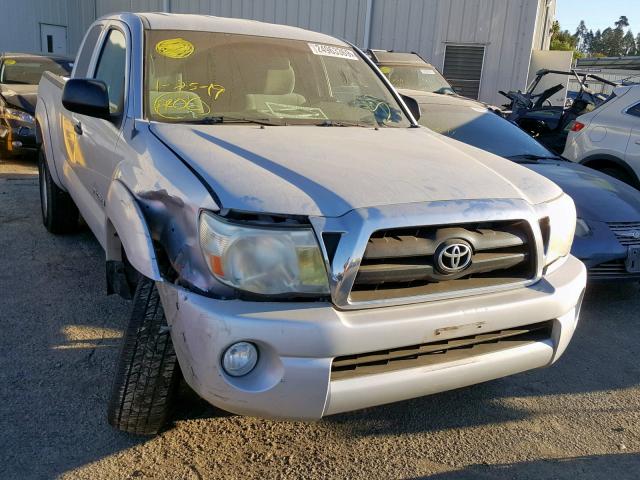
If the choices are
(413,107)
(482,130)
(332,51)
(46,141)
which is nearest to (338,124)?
(332,51)

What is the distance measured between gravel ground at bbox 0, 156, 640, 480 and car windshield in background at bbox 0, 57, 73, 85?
22.4ft

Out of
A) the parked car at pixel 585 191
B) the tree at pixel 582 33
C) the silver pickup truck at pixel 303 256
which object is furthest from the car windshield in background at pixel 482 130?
the tree at pixel 582 33

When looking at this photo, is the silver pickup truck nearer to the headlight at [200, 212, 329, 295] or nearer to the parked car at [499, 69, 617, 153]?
the headlight at [200, 212, 329, 295]

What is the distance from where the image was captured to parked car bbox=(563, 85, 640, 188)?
258 inches

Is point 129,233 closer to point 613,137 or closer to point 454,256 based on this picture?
point 454,256

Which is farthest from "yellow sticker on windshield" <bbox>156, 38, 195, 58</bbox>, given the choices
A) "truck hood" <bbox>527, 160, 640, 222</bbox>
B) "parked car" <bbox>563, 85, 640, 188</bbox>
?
"parked car" <bbox>563, 85, 640, 188</bbox>

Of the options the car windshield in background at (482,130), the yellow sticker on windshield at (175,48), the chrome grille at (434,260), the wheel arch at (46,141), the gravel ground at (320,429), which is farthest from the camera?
the car windshield in background at (482,130)

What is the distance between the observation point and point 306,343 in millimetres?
2164

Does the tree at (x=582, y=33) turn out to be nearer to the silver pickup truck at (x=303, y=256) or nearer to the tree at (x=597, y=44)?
the tree at (x=597, y=44)

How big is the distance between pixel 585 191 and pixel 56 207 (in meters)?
4.40

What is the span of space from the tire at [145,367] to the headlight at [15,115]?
23.9 feet

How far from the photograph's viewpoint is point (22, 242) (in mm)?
5430

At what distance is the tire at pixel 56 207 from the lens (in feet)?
17.5

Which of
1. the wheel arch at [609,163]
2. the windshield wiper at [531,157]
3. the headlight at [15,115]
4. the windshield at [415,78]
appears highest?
the windshield at [415,78]
